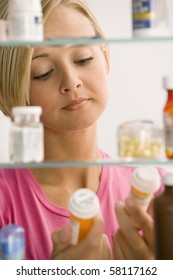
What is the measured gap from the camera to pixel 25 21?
1.21 m

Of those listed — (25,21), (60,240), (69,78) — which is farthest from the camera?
(69,78)

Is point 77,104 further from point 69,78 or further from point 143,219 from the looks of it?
point 143,219

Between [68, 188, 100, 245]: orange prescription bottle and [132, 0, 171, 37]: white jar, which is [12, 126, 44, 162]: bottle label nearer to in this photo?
[68, 188, 100, 245]: orange prescription bottle

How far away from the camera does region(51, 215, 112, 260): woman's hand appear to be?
128 centimetres

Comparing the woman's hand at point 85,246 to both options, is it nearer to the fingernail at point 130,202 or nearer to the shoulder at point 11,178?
the fingernail at point 130,202

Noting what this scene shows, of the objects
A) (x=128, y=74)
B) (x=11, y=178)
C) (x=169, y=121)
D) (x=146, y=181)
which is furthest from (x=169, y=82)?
(x=11, y=178)

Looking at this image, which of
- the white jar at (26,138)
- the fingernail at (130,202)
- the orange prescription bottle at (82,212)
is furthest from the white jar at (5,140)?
the fingernail at (130,202)

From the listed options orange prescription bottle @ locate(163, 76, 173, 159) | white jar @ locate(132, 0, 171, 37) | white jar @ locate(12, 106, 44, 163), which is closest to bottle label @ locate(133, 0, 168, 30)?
white jar @ locate(132, 0, 171, 37)

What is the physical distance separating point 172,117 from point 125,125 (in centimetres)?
9

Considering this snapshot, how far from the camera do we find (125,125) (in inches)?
49.8

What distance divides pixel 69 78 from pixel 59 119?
0.11m
